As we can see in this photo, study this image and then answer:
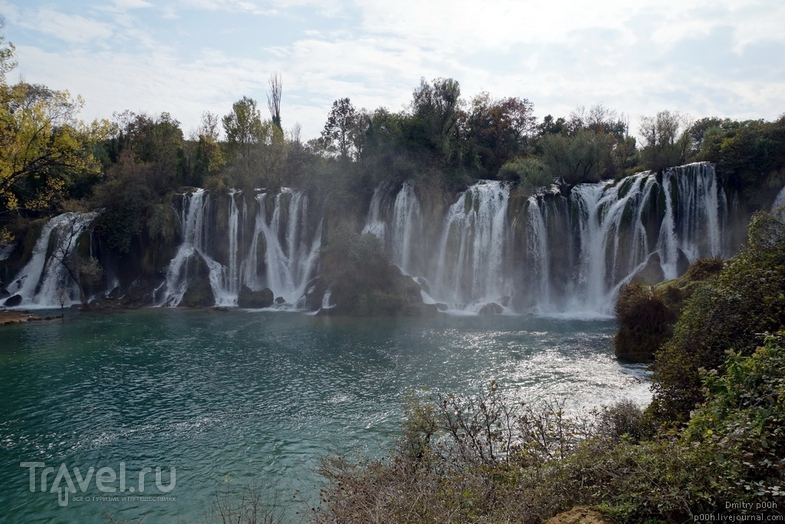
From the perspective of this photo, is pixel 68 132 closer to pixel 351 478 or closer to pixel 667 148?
pixel 351 478

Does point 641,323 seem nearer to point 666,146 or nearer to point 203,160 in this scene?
point 666,146

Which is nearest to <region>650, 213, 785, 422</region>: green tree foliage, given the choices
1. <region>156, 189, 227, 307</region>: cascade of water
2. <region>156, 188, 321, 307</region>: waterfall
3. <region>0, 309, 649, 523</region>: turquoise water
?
<region>0, 309, 649, 523</region>: turquoise water

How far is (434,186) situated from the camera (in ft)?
123

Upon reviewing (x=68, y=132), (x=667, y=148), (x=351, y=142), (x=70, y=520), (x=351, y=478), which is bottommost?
(x=70, y=520)

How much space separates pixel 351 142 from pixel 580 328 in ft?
97.1

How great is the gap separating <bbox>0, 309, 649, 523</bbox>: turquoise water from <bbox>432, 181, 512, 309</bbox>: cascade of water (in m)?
5.83

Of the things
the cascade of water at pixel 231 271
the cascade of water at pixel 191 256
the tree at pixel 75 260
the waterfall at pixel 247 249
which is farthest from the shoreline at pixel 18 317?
the cascade of water at pixel 231 271

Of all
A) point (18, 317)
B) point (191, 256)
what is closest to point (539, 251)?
point (191, 256)

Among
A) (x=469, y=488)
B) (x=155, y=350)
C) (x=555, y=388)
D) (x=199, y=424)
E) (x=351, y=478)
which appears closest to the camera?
(x=469, y=488)

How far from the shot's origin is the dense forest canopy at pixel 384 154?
1282 inches

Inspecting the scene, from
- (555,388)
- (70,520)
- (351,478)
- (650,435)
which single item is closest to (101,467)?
(70,520)

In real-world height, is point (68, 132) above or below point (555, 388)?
above

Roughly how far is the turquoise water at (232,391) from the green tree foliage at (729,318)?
4882mm

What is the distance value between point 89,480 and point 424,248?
2809cm
